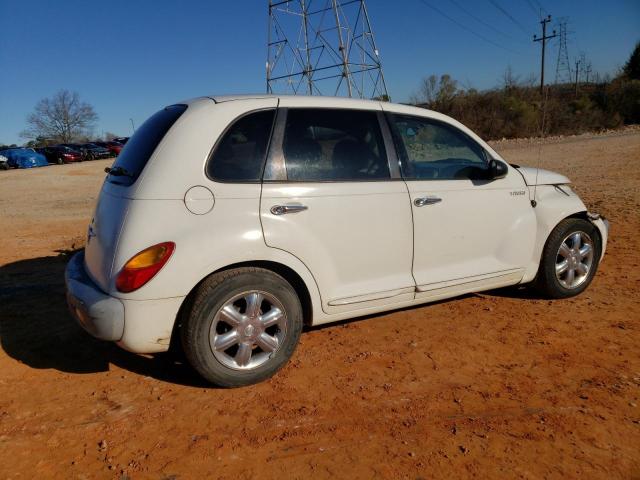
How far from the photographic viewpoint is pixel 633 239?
6.67 m

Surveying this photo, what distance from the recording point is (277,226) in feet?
10.7

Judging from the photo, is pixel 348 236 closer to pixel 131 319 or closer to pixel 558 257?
pixel 131 319

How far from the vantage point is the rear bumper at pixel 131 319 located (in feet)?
9.73

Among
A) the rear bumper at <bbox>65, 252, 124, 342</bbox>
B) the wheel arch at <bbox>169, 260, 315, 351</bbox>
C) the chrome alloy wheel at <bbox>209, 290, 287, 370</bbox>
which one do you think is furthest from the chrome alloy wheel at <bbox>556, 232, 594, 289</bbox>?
the rear bumper at <bbox>65, 252, 124, 342</bbox>

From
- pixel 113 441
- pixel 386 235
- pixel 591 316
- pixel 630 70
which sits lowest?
pixel 113 441

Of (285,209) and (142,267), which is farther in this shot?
(285,209)

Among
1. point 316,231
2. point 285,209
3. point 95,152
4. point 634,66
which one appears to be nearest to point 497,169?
point 316,231

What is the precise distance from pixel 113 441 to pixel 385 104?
2.95 metres

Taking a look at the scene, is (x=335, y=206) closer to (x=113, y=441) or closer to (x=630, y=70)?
(x=113, y=441)

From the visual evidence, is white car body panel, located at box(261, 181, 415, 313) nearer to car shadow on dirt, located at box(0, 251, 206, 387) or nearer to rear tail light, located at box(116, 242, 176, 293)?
rear tail light, located at box(116, 242, 176, 293)

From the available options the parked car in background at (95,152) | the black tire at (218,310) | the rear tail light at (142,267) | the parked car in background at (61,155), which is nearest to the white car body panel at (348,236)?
the black tire at (218,310)

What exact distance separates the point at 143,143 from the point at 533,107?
40.5 m

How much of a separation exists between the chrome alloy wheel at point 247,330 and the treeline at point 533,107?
38.7 meters

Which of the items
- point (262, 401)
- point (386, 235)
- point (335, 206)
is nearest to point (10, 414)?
point (262, 401)
